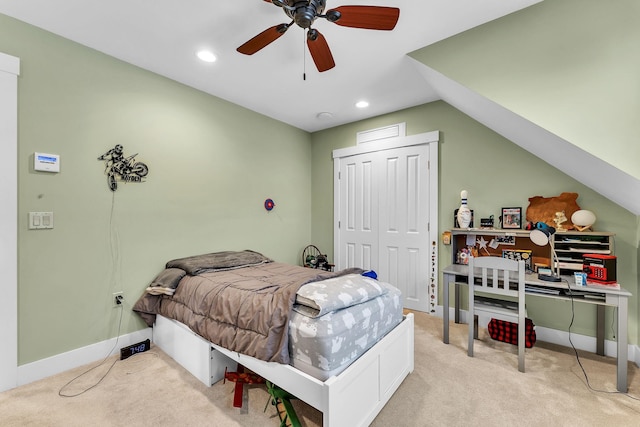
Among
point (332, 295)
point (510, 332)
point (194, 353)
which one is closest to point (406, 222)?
point (510, 332)

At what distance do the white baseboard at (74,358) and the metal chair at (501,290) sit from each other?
2981 millimetres

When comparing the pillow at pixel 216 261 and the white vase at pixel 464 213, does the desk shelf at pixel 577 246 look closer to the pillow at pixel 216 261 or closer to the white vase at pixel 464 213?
the white vase at pixel 464 213

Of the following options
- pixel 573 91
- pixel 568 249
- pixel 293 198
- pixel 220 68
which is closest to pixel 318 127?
pixel 293 198

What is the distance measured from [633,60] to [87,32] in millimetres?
3637

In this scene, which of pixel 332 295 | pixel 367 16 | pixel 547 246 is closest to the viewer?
pixel 367 16

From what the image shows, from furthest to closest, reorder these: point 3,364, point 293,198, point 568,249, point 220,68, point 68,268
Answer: point 293,198 → point 220,68 → point 568,249 → point 68,268 → point 3,364

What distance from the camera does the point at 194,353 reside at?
2.02 meters

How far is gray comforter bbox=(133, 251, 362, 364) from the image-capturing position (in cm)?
159

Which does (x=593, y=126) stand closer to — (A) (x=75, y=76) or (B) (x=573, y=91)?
(B) (x=573, y=91)

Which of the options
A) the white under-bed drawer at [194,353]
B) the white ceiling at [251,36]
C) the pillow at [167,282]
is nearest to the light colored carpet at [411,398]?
the white under-bed drawer at [194,353]

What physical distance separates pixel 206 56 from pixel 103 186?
1.42m

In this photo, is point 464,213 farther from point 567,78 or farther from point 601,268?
point 567,78

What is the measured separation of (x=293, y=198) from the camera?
13.4 ft

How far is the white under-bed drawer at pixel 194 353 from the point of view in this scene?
1.92 m
